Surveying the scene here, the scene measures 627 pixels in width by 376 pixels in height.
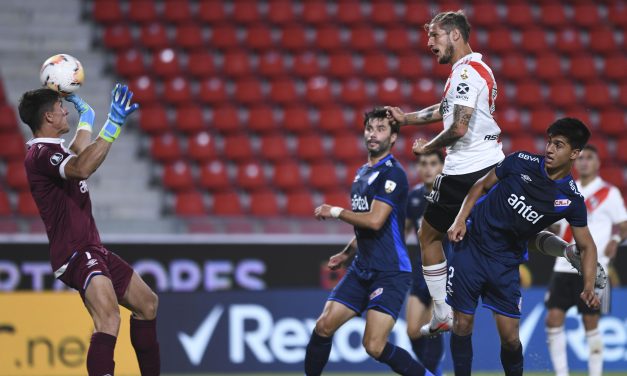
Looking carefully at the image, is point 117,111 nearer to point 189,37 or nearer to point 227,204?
point 227,204

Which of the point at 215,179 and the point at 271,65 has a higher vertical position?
the point at 271,65

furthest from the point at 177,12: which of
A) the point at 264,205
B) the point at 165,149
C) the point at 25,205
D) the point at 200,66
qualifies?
the point at 25,205

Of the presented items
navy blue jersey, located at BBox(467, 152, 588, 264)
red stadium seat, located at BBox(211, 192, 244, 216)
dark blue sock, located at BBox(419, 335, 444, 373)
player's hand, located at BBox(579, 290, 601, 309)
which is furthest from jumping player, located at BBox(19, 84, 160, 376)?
red stadium seat, located at BBox(211, 192, 244, 216)

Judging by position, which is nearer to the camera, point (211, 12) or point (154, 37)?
point (154, 37)

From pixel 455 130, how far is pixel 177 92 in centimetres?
871

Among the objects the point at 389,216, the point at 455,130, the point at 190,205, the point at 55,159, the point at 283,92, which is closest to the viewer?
the point at 55,159

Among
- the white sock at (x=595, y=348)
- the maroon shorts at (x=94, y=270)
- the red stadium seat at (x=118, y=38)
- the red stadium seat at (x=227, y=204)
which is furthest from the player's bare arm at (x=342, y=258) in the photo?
the red stadium seat at (x=118, y=38)

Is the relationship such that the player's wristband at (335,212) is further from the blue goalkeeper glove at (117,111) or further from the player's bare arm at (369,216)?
the blue goalkeeper glove at (117,111)

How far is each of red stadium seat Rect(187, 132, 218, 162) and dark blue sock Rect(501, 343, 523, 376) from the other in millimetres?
7740

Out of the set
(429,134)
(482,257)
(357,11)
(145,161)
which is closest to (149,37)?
(145,161)

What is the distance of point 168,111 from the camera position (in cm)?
1438

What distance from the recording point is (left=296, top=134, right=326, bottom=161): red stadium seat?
13859mm

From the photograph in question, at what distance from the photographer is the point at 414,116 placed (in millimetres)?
6738

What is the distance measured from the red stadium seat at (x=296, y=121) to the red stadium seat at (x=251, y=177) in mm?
1137
